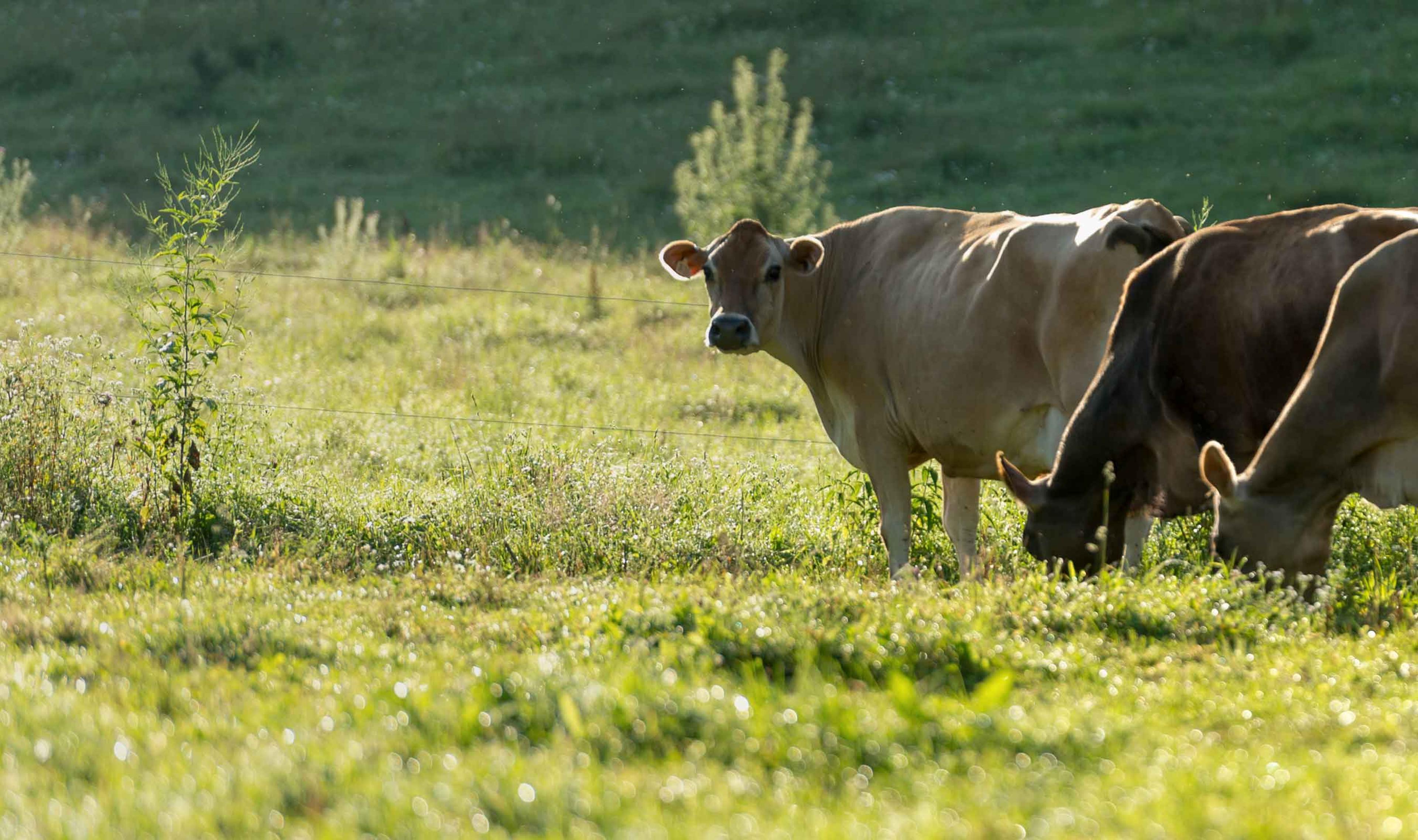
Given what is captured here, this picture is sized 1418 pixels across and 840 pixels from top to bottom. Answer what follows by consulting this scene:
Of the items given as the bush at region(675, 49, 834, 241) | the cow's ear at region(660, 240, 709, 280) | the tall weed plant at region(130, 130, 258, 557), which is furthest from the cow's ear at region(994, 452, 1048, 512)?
the bush at region(675, 49, 834, 241)

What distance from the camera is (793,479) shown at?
10.1 metres

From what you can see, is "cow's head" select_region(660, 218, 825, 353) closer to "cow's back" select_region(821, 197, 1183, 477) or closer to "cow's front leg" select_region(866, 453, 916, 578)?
"cow's back" select_region(821, 197, 1183, 477)

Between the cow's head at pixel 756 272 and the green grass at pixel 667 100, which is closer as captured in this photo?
the cow's head at pixel 756 272

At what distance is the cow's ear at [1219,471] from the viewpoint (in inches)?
242

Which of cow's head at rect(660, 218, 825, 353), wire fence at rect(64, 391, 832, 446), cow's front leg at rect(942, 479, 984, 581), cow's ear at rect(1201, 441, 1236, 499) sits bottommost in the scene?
wire fence at rect(64, 391, 832, 446)

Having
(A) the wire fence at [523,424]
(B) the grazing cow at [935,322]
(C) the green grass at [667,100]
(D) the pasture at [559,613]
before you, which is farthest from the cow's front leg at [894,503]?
(C) the green grass at [667,100]

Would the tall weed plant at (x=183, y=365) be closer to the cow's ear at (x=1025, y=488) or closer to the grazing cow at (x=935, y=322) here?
the grazing cow at (x=935, y=322)

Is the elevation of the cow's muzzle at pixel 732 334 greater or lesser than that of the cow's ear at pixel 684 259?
lesser

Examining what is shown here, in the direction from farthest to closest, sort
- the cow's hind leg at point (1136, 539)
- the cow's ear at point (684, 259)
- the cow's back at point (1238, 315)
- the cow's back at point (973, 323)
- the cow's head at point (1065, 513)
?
the cow's ear at point (684, 259) → the cow's hind leg at point (1136, 539) → the cow's back at point (973, 323) → the cow's head at point (1065, 513) → the cow's back at point (1238, 315)

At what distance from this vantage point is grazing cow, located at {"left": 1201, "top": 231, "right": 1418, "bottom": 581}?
5828 mm

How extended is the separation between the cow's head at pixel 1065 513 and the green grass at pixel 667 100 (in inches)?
648

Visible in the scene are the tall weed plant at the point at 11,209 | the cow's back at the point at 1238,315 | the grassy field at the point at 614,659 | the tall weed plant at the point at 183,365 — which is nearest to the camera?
the grassy field at the point at 614,659

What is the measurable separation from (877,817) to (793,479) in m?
6.88

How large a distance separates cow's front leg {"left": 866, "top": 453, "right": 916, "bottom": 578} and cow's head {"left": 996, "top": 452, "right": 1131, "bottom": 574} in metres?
0.92
